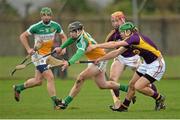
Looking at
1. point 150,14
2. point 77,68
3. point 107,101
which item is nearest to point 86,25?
point 77,68

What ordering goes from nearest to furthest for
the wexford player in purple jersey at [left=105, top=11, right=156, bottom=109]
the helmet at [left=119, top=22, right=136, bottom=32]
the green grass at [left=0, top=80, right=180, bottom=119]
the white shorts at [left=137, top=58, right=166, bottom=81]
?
the green grass at [left=0, top=80, right=180, bottom=119]
the helmet at [left=119, top=22, right=136, bottom=32]
the white shorts at [left=137, top=58, right=166, bottom=81]
the wexford player in purple jersey at [left=105, top=11, right=156, bottom=109]

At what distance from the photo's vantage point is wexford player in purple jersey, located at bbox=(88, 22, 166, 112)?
59.8 feet

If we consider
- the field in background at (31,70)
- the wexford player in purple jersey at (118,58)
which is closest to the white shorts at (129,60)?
the wexford player in purple jersey at (118,58)

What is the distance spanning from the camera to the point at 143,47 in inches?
722

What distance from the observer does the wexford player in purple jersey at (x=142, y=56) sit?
59.8 ft

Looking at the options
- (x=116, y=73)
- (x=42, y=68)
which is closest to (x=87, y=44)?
(x=116, y=73)

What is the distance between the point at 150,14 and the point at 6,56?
8.35m

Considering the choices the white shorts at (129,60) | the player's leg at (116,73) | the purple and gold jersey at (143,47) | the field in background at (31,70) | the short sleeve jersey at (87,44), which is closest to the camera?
the purple and gold jersey at (143,47)

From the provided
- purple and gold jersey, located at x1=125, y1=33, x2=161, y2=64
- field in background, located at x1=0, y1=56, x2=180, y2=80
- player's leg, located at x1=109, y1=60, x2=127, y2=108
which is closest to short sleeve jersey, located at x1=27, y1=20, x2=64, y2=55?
player's leg, located at x1=109, y1=60, x2=127, y2=108

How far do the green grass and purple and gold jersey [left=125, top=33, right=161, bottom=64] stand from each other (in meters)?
1.11

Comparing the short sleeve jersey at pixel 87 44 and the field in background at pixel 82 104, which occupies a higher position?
the short sleeve jersey at pixel 87 44

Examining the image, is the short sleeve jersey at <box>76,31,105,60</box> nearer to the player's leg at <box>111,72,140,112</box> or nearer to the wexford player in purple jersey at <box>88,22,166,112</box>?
the wexford player in purple jersey at <box>88,22,166,112</box>

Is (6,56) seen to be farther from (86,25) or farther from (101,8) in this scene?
(101,8)

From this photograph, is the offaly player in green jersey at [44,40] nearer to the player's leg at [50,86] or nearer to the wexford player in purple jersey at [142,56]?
the player's leg at [50,86]
